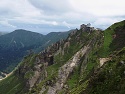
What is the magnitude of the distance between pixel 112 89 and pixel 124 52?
38292 millimetres

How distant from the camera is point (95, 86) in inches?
3959

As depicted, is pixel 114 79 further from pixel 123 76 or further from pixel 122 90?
pixel 122 90

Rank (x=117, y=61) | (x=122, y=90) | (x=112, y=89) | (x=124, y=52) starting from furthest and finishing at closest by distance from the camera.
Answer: (x=124, y=52), (x=117, y=61), (x=112, y=89), (x=122, y=90)

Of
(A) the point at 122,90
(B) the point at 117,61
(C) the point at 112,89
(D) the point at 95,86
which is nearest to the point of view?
(A) the point at 122,90

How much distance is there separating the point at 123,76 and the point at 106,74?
25.3 ft

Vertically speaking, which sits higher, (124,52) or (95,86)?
(124,52)

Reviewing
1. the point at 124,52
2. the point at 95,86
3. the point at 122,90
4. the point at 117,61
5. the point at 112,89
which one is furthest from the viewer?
the point at 124,52

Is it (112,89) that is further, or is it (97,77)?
(97,77)

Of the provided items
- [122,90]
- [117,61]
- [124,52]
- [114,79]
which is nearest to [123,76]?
[114,79]

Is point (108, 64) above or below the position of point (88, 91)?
above

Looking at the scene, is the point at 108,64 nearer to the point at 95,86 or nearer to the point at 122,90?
the point at 95,86

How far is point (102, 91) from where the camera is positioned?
95750 mm

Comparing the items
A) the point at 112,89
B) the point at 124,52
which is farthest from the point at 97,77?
the point at 124,52

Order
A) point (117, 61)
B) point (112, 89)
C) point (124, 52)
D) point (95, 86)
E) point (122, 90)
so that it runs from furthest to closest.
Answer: point (124, 52)
point (117, 61)
point (95, 86)
point (112, 89)
point (122, 90)
